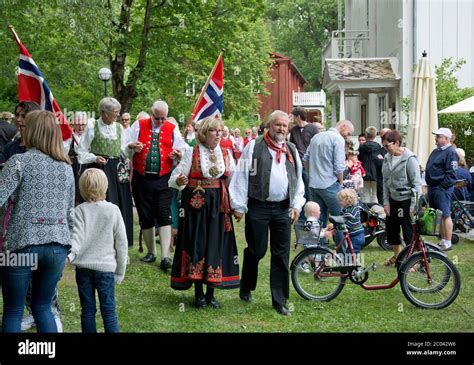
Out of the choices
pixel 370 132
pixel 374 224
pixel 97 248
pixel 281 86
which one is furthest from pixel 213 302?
pixel 281 86

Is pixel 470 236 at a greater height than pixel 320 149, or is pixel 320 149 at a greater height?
pixel 320 149

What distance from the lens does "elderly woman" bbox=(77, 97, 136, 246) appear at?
10336 mm

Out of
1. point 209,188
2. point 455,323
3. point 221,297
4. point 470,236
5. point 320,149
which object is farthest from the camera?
point 470,236

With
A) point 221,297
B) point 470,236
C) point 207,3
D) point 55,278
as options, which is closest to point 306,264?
point 221,297

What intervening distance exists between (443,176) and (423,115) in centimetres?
391

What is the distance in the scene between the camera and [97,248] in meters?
6.47

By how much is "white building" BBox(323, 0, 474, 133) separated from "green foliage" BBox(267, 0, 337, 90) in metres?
26.0

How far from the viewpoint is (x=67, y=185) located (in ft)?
20.0

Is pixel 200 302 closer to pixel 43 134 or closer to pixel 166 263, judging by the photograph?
pixel 166 263

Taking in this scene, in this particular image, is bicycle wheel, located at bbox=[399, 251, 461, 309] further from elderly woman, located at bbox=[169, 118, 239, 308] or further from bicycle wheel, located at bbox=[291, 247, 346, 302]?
elderly woman, located at bbox=[169, 118, 239, 308]

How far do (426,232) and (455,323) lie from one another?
118 centimetres

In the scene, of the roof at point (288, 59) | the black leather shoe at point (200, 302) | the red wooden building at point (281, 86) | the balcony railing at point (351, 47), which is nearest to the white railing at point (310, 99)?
the roof at point (288, 59)
